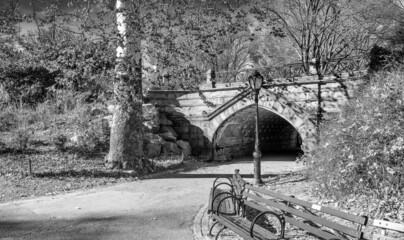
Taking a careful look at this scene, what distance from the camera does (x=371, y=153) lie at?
21.1 ft

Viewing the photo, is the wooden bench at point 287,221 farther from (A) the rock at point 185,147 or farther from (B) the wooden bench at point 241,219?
(A) the rock at point 185,147

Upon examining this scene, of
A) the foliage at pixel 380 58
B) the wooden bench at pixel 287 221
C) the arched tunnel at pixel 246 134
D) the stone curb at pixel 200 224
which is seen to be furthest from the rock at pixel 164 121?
the wooden bench at pixel 287 221

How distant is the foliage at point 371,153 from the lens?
612 cm

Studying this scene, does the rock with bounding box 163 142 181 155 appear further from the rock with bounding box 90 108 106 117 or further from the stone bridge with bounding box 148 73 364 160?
the rock with bounding box 90 108 106 117

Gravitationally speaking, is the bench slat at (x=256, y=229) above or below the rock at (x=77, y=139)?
below

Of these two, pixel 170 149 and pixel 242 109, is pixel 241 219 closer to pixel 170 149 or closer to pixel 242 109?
pixel 170 149

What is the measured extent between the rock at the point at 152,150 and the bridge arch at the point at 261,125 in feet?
11.9

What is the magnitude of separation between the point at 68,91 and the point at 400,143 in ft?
55.9

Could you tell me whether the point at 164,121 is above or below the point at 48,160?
above

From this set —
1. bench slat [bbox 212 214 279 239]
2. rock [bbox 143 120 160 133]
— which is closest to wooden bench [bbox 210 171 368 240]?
bench slat [bbox 212 214 279 239]

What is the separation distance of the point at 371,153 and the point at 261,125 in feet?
47.6

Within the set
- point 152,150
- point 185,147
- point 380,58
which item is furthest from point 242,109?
point 380,58

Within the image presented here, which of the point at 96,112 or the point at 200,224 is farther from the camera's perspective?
the point at 96,112

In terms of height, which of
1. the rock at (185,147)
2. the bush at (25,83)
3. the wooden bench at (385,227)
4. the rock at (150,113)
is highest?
the bush at (25,83)
